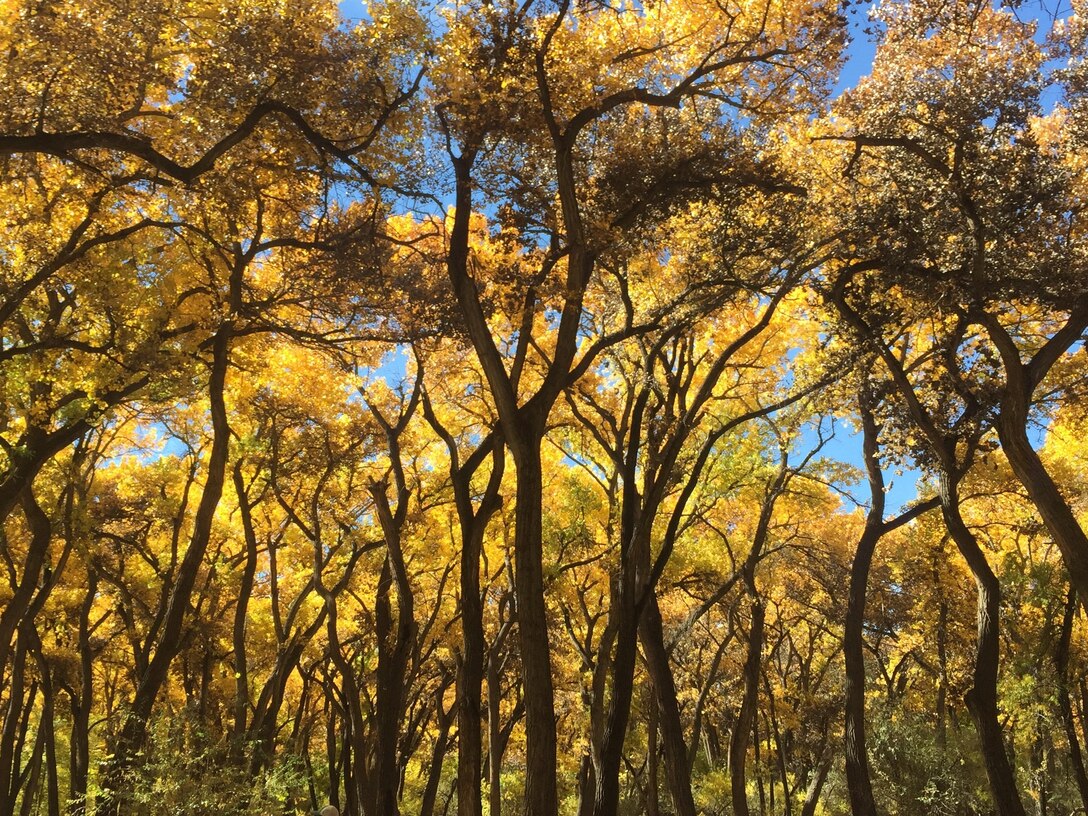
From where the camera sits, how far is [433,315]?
409 inches

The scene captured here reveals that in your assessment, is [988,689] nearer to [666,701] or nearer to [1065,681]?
[666,701]

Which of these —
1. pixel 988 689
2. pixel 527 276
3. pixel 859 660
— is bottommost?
pixel 988 689

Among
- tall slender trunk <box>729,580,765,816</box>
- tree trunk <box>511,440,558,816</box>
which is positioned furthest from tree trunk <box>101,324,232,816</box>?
tall slender trunk <box>729,580,765,816</box>

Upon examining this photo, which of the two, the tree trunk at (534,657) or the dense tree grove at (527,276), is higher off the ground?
the dense tree grove at (527,276)

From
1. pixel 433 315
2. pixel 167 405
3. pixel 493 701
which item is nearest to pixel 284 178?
pixel 433 315

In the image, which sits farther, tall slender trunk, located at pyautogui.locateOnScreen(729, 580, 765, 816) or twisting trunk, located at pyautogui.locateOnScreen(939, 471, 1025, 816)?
tall slender trunk, located at pyautogui.locateOnScreen(729, 580, 765, 816)

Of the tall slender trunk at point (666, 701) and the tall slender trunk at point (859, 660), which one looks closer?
the tall slender trunk at point (666, 701)

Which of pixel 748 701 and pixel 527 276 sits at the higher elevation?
pixel 527 276

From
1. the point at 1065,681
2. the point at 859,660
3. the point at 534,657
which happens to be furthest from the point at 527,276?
the point at 1065,681

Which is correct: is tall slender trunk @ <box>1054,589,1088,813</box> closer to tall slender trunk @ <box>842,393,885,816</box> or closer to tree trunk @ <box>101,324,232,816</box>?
tall slender trunk @ <box>842,393,885,816</box>

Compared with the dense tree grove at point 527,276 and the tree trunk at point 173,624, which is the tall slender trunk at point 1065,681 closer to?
the dense tree grove at point 527,276

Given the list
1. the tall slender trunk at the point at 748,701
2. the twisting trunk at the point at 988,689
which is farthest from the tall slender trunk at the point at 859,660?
the twisting trunk at the point at 988,689

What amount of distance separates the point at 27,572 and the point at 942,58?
12985 mm

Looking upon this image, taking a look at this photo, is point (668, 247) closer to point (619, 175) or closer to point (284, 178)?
point (619, 175)
